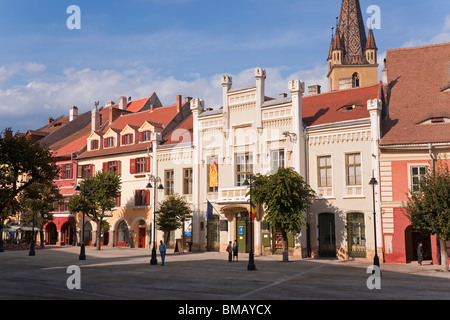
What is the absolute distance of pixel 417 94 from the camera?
35.3m

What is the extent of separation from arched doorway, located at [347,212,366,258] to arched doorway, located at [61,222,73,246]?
109ft

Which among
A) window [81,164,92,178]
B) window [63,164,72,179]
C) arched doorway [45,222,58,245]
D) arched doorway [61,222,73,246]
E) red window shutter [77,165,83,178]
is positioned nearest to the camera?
window [81,164,92,178]

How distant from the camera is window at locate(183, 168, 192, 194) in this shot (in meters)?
43.0

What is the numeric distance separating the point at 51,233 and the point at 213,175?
26.4 metres

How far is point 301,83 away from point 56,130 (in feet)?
121

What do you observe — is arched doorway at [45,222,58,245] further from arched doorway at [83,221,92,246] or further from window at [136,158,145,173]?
window at [136,158,145,173]

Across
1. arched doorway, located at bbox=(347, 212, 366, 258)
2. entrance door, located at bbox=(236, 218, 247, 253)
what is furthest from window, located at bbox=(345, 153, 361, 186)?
entrance door, located at bbox=(236, 218, 247, 253)

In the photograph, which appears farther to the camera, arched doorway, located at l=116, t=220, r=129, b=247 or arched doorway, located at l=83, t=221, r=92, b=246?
arched doorway, located at l=83, t=221, r=92, b=246

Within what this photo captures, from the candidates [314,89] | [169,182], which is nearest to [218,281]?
[169,182]

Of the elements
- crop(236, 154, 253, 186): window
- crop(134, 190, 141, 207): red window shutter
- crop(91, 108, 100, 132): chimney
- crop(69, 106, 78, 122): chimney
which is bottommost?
crop(134, 190, 141, 207): red window shutter

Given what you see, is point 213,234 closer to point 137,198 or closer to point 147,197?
point 147,197

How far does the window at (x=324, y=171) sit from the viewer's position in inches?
1380
